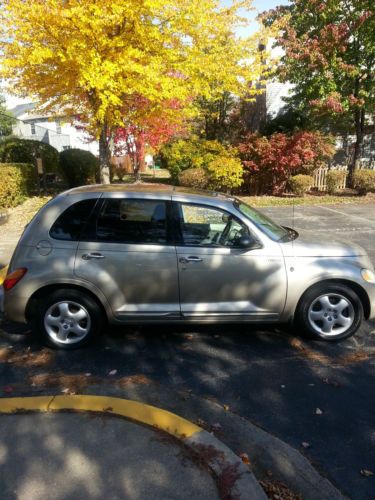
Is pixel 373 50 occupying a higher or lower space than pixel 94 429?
higher

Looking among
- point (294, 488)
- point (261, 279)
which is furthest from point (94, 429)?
point (261, 279)

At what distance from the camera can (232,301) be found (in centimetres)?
388

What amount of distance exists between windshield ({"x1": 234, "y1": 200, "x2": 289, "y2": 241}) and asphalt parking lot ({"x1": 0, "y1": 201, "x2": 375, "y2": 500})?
470 mm

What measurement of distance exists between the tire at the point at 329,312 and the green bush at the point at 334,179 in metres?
12.0

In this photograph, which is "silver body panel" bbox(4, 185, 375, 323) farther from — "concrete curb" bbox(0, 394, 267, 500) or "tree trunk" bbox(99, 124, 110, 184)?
"tree trunk" bbox(99, 124, 110, 184)

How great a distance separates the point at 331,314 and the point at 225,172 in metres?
10.3

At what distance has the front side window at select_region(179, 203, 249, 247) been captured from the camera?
153 inches

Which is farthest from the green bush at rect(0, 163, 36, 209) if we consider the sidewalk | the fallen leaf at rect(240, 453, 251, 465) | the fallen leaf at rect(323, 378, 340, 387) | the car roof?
the fallen leaf at rect(240, 453, 251, 465)

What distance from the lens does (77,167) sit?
15.2 meters

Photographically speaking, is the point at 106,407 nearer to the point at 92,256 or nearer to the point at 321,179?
the point at 92,256

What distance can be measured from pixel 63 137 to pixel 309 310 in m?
39.2

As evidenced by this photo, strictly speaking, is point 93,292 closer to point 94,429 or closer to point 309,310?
point 94,429

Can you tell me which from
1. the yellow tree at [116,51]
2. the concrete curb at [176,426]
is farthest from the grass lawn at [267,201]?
the concrete curb at [176,426]

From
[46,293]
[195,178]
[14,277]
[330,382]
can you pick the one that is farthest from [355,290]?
[195,178]
